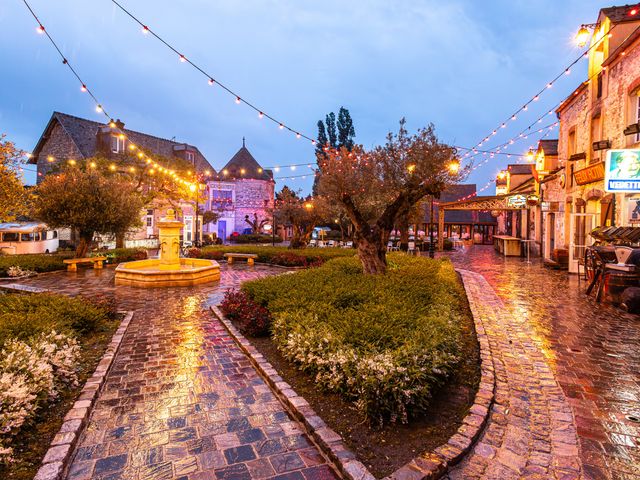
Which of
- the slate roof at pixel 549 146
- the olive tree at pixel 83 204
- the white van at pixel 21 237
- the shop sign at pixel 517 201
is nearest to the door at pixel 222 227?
the white van at pixel 21 237

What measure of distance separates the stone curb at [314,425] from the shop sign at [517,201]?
2199 centimetres

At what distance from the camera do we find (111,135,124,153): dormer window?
95.9 ft

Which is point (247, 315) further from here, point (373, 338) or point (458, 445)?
point (458, 445)

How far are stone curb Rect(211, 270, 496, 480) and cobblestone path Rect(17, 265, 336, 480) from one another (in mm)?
122

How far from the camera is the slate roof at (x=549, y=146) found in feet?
64.4

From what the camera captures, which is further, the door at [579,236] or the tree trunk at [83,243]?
the tree trunk at [83,243]

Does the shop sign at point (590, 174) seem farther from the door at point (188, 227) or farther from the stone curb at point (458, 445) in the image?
the door at point (188, 227)

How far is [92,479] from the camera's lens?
9.75 feet

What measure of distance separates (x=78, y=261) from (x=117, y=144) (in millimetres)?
16901

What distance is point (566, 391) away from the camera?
14.5ft

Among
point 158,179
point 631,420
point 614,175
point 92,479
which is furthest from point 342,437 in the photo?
point 158,179

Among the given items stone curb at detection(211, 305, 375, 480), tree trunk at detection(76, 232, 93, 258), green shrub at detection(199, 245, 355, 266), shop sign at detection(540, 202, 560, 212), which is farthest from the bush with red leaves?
shop sign at detection(540, 202, 560, 212)

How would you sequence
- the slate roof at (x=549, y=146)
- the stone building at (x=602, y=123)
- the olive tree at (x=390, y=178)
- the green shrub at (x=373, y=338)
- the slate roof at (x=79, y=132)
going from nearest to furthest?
1. the green shrub at (x=373, y=338)
2. the olive tree at (x=390, y=178)
3. the stone building at (x=602, y=123)
4. the slate roof at (x=549, y=146)
5. the slate roof at (x=79, y=132)

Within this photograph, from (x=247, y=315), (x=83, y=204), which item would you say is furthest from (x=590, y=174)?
(x=83, y=204)
